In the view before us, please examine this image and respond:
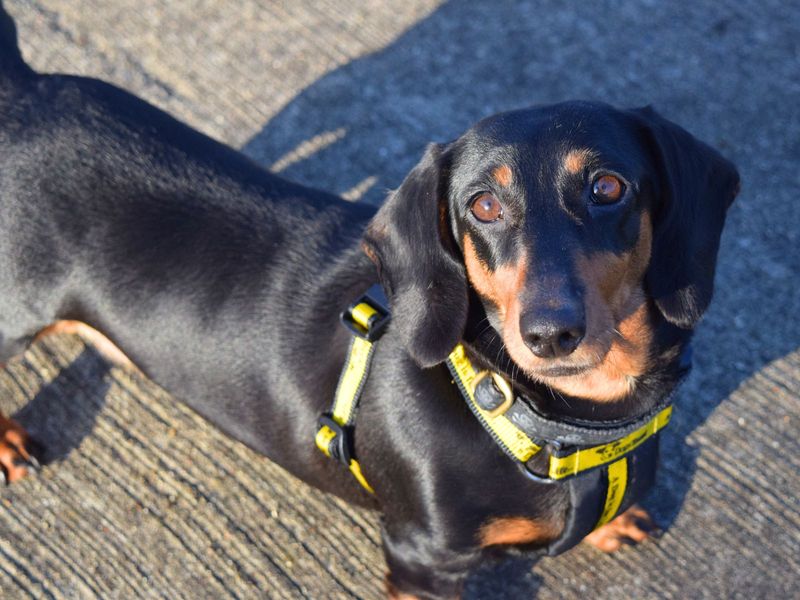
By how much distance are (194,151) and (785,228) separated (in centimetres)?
233

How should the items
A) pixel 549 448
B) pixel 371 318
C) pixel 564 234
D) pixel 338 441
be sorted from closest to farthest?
pixel 564 234
pixel 549 448
pixel 371 318
pixel 338 441

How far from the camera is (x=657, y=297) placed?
2.24 meters

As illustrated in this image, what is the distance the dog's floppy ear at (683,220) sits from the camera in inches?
86.9

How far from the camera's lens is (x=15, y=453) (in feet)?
10.4

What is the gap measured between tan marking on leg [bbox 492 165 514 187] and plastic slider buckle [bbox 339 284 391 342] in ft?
1.70

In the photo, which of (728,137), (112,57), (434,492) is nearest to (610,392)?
(434,492)

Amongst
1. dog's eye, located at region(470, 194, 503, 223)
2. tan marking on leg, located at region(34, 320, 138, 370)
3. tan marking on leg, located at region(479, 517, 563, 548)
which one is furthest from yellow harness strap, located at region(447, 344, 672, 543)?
tan marking on leg, located at region(34, 320, 138, 370)

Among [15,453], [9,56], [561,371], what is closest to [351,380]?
[561,371]

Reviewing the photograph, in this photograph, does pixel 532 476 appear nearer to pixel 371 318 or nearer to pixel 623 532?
pixel 371 318

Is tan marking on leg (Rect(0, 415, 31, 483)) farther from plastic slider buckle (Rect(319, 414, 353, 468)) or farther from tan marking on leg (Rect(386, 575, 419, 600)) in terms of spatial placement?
tan marking on leg (Rect(386, 575, 419, 600))

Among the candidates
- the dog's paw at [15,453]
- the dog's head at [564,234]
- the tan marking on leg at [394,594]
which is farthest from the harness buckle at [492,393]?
the dog's paw at [15,453]

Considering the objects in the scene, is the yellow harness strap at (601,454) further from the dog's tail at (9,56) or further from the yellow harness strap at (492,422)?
the dog's tail at (9,56)

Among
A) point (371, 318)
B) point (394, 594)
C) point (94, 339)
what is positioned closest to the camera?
point (371, 318)

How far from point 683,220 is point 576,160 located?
320 millimetres
